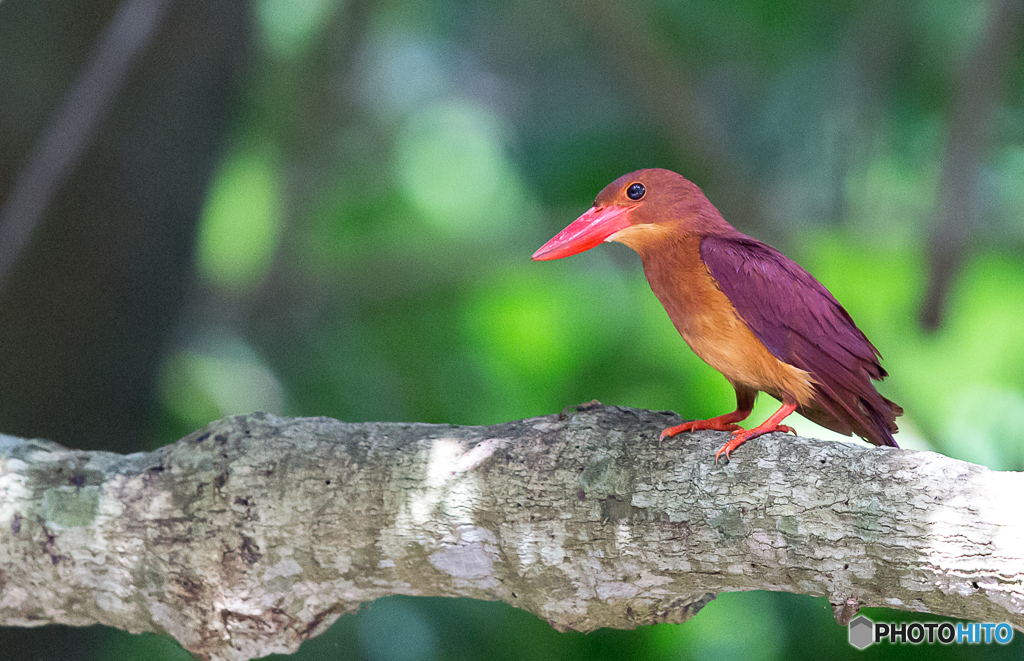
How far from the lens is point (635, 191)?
1.46 meters

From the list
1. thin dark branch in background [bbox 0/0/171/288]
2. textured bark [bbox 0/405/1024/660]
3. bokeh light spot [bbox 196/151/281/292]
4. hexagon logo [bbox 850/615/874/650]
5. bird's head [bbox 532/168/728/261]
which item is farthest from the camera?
bokeh light spot [bbox 196/151/281/292]

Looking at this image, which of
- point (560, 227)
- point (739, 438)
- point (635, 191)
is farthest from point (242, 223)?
point (739, 438)

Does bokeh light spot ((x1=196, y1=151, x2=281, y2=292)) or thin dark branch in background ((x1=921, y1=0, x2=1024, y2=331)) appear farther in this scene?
bokeh light spot ((x1=196, y1=151, x2=281, y2=292))

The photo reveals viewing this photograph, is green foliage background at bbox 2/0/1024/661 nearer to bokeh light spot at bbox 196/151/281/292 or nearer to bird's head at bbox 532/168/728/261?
bokeh light spot at bbox 196/151/281/292

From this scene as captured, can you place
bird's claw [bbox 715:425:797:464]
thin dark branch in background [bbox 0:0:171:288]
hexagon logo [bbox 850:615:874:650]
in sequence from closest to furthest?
bird's claw [bbox 715:425:797:464] → hexagon logo [bbox 850:615:874:650] → thin dark branch in background [bbox 0:0:171:288]

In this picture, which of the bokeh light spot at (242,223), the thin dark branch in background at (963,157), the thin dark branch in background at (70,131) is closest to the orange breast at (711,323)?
the thin dark branch in background at (963,157)

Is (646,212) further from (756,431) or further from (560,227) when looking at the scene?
(560,227)

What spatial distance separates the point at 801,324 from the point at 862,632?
970 mm

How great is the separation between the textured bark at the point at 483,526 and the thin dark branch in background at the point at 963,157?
5.14 feet

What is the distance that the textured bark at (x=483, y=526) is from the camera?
1.19 meters

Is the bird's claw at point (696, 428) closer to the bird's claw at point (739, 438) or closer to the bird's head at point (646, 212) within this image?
the bird's claw at point (739, 438)

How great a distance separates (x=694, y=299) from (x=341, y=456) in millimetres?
648

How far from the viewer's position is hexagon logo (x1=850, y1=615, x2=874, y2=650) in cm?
A: 194

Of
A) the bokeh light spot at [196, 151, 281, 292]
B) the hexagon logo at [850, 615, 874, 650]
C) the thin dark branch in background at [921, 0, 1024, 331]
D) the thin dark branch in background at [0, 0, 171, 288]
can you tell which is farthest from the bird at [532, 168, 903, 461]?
the bokeh light spot at [196, 151, 281, 292]
